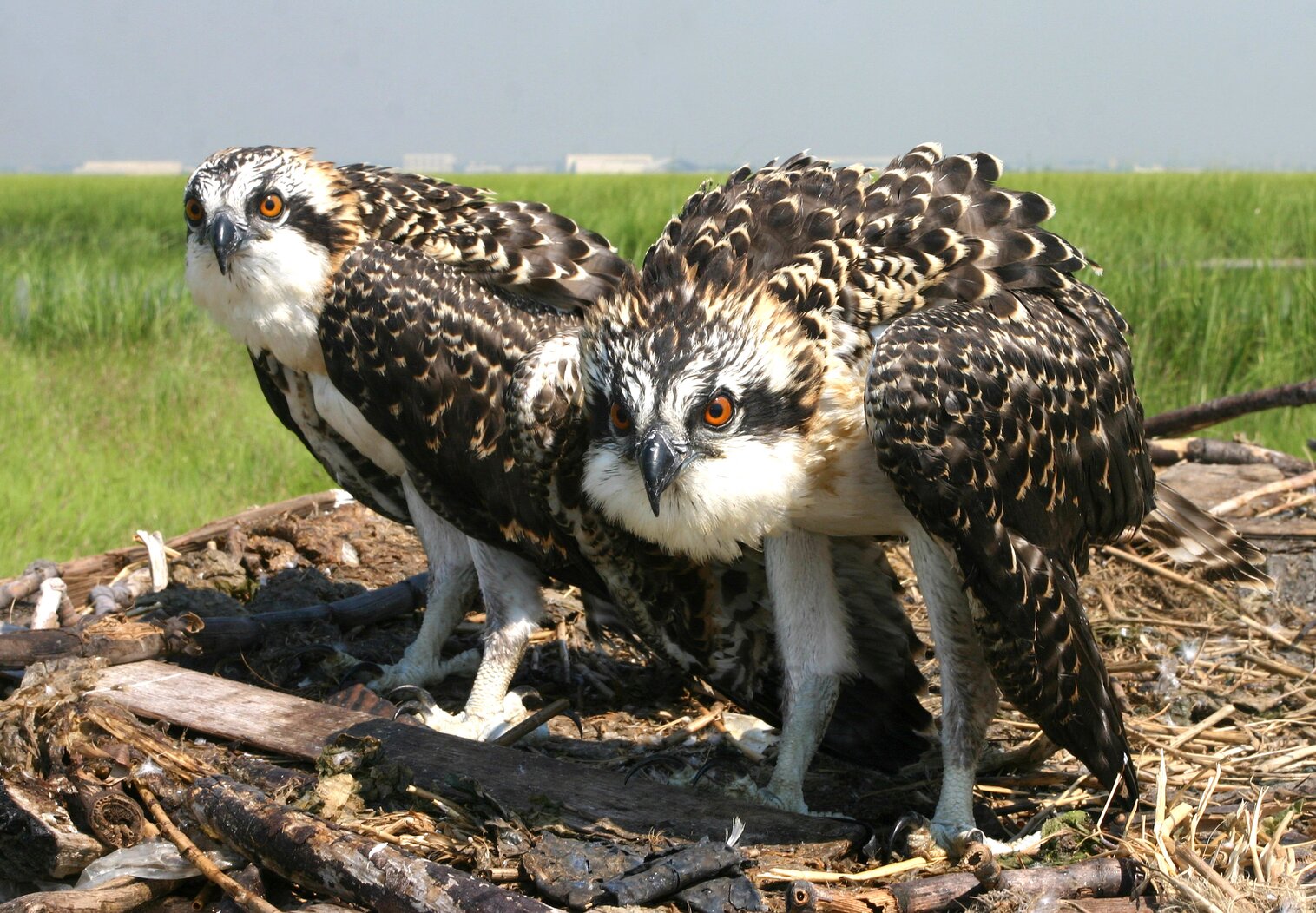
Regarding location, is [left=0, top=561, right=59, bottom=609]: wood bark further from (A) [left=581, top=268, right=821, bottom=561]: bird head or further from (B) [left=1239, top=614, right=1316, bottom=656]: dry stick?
(B) [left=1239, top=614, right=1316, bottom=656]: dry stick

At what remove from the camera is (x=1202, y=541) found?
14.3 ft

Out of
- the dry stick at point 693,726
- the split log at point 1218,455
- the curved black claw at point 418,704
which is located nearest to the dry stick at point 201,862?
the curved black claw at point 418,704

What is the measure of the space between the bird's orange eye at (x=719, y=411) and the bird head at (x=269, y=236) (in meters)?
1.61

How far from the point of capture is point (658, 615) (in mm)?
4102

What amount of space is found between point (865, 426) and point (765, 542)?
29.5 inches

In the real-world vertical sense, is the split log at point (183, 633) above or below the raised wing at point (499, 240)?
below

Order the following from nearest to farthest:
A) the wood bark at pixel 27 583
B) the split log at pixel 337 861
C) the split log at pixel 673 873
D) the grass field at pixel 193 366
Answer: the split log at pixel 337 861 → the split log at pixel 673 873 → the wood bark at pixel 27 583 → the grass field at pixel 193 366

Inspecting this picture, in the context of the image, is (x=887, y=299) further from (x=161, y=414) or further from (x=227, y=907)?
(x=161, y=414)

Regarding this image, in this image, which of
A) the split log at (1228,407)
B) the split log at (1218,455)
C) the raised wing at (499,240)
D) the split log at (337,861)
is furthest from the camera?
the split log at (1218,455)

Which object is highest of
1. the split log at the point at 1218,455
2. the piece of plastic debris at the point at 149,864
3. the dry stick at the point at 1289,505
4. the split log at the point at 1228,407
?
the split log at the point at 1228,407

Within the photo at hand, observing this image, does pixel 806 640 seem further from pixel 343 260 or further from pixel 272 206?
pixel 272 206

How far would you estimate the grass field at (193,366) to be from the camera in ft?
24.7

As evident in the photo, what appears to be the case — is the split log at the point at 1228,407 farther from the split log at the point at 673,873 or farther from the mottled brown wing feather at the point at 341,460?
the split log at the point at 673,873

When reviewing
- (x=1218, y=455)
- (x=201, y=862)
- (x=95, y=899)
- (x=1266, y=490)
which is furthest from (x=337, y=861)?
(x=1218, y=455)
